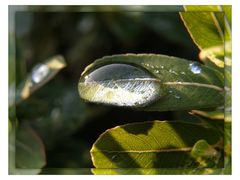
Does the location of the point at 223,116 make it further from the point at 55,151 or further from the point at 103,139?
the point at 55,151

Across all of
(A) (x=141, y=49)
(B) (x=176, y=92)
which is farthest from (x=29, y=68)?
(B) (x=176, y=92)

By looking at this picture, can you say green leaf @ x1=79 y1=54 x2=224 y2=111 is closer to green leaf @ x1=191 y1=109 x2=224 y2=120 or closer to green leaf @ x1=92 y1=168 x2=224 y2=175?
green leaf @ x1=191 y1=109 x2=224 y2=120

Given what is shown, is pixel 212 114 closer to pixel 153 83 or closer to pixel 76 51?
pixel 153 83

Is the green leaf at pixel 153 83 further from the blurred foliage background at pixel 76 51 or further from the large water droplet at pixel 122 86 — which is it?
the blurred foliage background at pixel 76 51

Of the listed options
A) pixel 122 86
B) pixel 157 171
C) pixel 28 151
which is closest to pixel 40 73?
pixel 28 151

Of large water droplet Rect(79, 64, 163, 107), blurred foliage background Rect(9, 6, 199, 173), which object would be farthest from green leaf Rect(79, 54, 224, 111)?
blurred foliage background Rect(9, 6, 199, 173)
